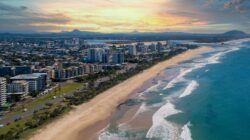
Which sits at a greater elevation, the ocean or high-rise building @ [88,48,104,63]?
high-rise building @ [88,48,104,63]

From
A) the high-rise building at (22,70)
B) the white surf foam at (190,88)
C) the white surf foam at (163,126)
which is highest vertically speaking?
the high-rise building at (22,70)

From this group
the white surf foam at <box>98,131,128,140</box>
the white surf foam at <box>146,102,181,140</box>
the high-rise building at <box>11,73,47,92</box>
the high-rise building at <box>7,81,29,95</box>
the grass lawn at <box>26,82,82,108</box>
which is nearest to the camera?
the white surf foam at <box>98,131,128,140</box>

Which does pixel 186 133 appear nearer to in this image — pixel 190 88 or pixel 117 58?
pixel 190 88

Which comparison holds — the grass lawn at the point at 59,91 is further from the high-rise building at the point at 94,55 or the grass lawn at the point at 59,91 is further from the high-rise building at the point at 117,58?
the high-rise building at the point at 94,55

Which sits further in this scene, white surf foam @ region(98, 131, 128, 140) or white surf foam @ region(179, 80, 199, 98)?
white surf foam @ region(179, 80, 199, 98)

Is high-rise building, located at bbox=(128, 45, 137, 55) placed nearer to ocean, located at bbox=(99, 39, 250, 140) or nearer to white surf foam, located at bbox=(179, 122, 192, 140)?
ocean, located at bbox=(99, 39, 250, 140)

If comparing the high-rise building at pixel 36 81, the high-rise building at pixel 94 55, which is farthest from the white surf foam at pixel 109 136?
the high-rise building at pixel 94 55

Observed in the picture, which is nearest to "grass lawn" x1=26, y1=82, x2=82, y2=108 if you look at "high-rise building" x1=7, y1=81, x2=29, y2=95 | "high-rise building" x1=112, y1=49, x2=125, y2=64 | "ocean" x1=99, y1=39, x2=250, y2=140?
"high-rise building" x1=7, y1=81, x2=29, y2=95

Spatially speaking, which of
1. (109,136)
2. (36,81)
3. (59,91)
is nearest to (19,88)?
(36,81)
